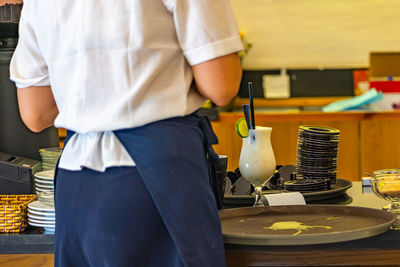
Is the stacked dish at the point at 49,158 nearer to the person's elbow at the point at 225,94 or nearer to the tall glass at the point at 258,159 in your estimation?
the tall glass at the point at 258,159

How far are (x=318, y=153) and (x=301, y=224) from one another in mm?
639

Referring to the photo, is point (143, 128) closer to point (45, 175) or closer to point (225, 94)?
point (225, 94)

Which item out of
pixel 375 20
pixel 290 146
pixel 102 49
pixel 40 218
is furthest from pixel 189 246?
pixel 375 20

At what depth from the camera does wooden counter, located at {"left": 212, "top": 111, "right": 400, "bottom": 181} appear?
15.9ft

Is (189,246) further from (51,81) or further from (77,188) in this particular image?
(51,81)

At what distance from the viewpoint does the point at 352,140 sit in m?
4.88

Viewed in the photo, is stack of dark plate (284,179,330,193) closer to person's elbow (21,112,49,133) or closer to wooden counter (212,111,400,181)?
person's elbow (21,112,49,133)

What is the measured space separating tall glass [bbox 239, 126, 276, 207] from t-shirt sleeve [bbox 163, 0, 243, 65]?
689mm

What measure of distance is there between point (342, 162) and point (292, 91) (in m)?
2.51

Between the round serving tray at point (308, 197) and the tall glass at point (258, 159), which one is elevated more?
the tall glass at point (258, 159)

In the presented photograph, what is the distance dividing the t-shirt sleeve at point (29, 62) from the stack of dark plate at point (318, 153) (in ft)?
3.45

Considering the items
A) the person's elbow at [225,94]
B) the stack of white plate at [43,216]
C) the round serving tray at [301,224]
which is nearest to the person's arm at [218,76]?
the person's elbow at [225,94]

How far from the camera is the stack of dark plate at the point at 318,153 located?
2.14 meters

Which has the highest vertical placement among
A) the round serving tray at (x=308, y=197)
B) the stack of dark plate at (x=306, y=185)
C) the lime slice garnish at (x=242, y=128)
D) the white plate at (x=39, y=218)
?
the lime slice garnish at (x=242, y=128)
